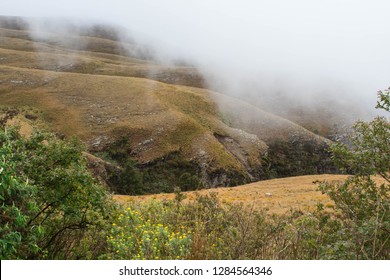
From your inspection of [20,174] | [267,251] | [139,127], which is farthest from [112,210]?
[139,127]

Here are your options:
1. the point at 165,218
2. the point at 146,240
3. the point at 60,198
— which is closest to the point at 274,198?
the point at 165,218

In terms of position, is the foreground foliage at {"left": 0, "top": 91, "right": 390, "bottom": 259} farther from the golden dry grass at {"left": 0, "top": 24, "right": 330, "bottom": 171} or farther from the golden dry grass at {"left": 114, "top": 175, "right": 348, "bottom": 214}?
the golden dry grass at {"left": 0, "top": 24, "right": 330, "bottom": 171}

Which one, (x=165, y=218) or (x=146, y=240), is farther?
(x=165, y=218)

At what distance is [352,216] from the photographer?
8.77 m

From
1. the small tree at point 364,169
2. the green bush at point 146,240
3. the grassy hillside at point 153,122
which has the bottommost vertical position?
the grassy hillside at point 153,122

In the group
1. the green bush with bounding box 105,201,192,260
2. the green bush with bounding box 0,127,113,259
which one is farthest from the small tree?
the green bush with bounding box 0,127,113,259

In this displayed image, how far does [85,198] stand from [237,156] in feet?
307

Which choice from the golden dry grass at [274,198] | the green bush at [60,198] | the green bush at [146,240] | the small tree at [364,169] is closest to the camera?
the green bush at [146,240]

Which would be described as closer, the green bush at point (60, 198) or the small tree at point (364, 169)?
the small tree at point (364, 169)

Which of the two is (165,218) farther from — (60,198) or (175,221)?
(60,198)

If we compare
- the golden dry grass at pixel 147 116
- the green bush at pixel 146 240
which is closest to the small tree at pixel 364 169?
the green bush at pixel 146 240

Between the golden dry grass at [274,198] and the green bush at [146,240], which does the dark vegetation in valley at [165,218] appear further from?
the golden dry grass at [274,198]

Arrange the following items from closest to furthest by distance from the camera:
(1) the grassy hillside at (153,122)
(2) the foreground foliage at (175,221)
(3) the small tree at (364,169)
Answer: (2) the foreground foliage at (175,221) → (3) the small tree at (364,169) → (1) the grassy hillside at (153,122)

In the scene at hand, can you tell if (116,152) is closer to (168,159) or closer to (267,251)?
(168,159)
